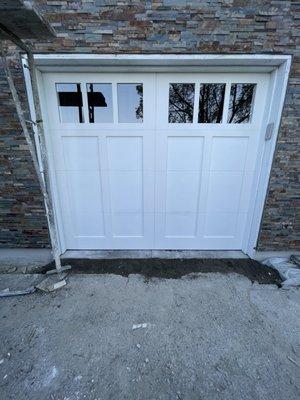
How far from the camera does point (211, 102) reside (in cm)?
258

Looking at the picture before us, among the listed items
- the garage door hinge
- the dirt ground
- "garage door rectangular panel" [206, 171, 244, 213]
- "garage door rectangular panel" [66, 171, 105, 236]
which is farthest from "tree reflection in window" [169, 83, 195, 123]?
the dirt ground

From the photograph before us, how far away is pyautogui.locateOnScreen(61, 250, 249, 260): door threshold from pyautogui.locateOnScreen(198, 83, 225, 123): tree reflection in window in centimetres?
183

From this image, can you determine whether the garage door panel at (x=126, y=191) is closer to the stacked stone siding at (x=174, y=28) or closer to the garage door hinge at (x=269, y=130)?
the stacked stone siding at (x=174, y=28)

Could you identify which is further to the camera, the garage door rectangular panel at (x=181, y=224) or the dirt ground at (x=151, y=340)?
the garage door rectangular panel at (x=181, y=224)

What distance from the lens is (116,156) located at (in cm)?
273

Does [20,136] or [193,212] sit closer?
[20,136]

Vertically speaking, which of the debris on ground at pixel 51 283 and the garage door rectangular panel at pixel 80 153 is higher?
the garage door rectangular panel at pixel 80 153

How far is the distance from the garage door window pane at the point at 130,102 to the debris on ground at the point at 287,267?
2555 mm

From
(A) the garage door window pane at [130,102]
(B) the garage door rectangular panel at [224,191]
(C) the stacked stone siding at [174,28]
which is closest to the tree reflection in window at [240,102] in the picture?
(C) the stacked stone siding at [174,28]

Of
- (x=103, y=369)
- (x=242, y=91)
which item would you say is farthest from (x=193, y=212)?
(x=103, y=369)

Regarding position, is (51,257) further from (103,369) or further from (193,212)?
(193,212)

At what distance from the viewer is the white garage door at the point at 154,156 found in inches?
99.1

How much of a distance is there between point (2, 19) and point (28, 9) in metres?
0.30

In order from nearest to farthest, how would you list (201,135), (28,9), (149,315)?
(28,9)
(149,315)
(201,135)
